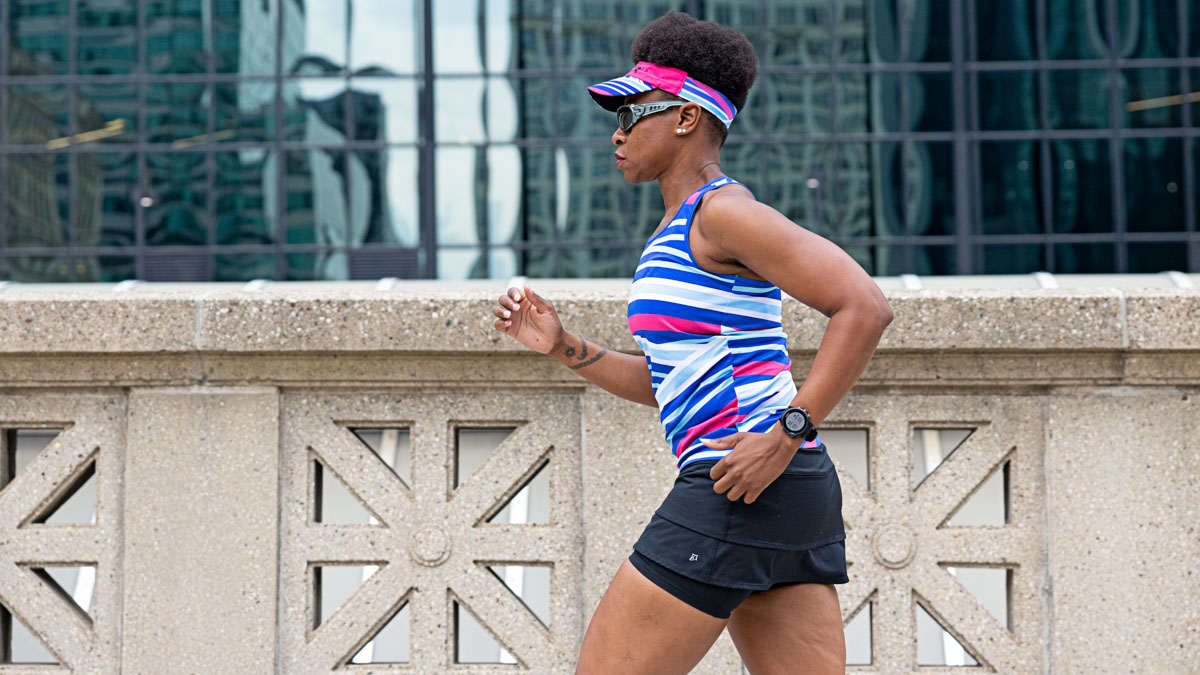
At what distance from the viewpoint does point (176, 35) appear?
2470 cm

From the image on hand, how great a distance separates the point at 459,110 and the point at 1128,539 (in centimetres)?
2186

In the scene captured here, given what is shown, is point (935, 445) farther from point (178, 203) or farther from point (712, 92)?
point (178, 203)

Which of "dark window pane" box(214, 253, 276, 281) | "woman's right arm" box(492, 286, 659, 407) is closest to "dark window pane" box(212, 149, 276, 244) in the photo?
"dark window pane" box(214, 253, 276, 281)

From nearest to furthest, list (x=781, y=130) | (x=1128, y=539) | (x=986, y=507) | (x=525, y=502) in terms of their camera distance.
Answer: (x=1128, y=539) < (x=525, y=502) < (x=986, y=507) < (x=781, y=130)

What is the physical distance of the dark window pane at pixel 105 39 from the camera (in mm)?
24938

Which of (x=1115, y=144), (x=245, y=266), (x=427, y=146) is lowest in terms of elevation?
(x=245, y=266)

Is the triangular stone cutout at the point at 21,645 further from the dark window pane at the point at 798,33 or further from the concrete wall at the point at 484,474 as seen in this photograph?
the dark window pane at the point at 798,33

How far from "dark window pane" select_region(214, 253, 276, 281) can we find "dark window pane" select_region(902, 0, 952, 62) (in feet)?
44.7

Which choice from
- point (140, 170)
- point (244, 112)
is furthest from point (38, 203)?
point (244, 112)

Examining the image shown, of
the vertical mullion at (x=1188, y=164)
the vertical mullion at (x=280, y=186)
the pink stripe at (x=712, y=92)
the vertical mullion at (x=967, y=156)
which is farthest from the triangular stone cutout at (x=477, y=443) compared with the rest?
the vertical mullion at (x=1188, y=164)

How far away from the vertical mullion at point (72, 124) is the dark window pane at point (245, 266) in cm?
327

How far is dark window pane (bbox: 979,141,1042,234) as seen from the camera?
2392cm

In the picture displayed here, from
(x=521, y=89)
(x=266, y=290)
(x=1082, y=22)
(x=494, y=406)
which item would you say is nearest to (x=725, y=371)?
(x=494, y=406)

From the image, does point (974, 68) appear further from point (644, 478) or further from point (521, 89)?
point (644, 478)
